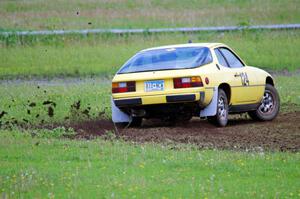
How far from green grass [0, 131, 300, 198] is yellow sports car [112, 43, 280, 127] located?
1543 millimetres

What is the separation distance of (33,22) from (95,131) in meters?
22.9

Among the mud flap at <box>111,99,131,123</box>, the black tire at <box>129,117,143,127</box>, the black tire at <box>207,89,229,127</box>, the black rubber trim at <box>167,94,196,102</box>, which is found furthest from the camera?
the black tire at <box>129,117,143,127</box>

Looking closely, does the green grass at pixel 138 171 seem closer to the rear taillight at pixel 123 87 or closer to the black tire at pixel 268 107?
the rear taillight at pixel 123 87

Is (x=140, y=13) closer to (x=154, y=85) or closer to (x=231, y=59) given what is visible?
(x=231, y=59)

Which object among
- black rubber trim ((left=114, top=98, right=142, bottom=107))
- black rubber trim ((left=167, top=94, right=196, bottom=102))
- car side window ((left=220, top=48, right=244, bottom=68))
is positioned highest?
car side window ((left=220, top=48, right=244, bottom=68))

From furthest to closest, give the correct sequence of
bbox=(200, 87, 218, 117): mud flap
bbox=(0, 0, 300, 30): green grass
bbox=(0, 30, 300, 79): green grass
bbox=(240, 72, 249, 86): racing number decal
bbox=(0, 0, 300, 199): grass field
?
bbox=(0, 0, 300, 30): green grass < bbox=(0, 30, 300, 79): green grass < bbox=(240, 72, 249, 86): racing number decal < bbox=(200, 87, 218, 117): mud flap < bbox=(0, 0, 300, 199): grass field

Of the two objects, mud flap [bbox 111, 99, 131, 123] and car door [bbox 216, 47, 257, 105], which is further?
car door [bbox 216, 47, 257, 105]

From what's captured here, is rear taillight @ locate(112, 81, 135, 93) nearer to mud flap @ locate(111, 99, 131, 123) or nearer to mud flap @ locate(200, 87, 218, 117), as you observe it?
mud flap @ locate(111, 99, 131, 123)

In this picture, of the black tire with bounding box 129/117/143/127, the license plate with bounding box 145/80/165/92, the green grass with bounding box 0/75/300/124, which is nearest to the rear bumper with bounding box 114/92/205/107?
the license plate with bounding box 145/80/165/92

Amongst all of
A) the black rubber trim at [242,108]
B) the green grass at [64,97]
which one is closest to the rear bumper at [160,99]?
the black rubber trim at [242,108]

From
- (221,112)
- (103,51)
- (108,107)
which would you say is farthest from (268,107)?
(103,51)

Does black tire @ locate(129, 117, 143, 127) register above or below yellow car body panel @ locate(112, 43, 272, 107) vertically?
below

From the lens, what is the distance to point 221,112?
17016 millimetres

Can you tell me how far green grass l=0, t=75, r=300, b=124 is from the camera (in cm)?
1923
